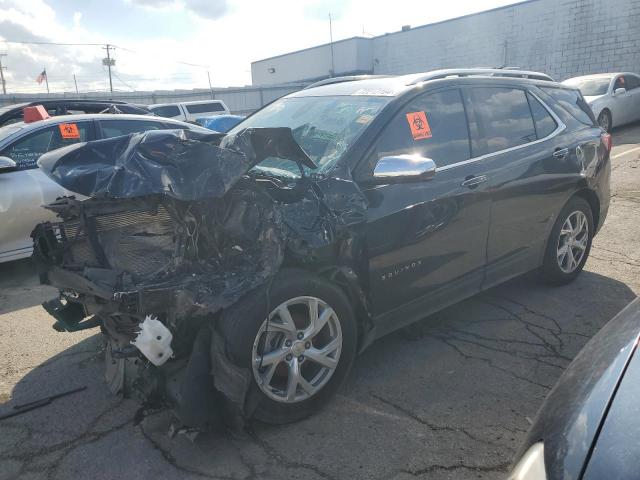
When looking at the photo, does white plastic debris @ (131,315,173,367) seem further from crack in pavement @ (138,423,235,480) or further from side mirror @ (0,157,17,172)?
side mirror @ (0,157,17,172)

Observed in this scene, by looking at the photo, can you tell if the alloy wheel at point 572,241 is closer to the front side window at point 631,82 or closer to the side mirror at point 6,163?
the side mirror at point 6,163

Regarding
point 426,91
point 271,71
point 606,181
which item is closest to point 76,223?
point 426,91

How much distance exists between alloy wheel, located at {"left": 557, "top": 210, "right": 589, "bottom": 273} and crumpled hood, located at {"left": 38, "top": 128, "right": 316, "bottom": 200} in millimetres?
2702

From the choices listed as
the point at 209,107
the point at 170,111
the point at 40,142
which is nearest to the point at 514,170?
the point at 40,142

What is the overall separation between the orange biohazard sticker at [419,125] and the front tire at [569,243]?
1692 mm

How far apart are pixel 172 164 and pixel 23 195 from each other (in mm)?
3543

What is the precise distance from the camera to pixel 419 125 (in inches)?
137

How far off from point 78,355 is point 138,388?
139 centimetres

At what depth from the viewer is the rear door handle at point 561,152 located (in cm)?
431

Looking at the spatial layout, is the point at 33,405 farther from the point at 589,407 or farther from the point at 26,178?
the point at 26,178

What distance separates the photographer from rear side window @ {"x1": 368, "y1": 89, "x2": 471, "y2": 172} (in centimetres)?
333

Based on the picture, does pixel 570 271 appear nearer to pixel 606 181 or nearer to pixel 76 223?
pixel 606 181

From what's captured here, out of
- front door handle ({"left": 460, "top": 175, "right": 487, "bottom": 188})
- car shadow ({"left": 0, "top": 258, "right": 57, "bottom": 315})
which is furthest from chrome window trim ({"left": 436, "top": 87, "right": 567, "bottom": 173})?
car shadow ({"left": 0, "top": 258, "right": 57, "bottom": 315})

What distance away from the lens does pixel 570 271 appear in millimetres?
4695
